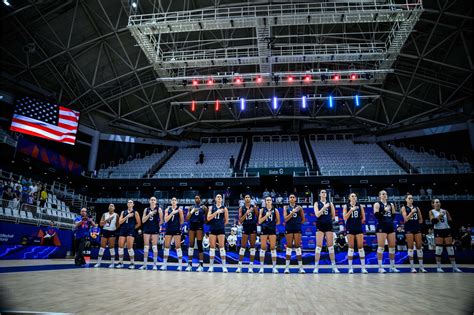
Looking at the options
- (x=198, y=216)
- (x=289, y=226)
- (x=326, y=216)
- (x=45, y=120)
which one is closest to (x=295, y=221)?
(x=289, y=226)

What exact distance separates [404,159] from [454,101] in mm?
6644

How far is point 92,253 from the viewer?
1348 centimetres

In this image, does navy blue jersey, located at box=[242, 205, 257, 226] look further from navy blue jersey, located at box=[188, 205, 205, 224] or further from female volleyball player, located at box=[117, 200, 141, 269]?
female volleyball player, located at box=[117, 200, 141, 269]

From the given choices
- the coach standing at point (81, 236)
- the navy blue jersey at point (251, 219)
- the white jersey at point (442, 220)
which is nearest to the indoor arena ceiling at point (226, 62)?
the white jersey at point (442, 220)

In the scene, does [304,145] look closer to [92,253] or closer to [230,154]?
[230,154]

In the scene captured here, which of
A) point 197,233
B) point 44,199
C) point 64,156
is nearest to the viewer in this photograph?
point 197,233

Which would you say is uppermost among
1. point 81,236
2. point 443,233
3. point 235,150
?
point 235,150

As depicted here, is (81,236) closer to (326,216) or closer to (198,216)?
(198,216)

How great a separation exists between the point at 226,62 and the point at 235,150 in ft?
55.7

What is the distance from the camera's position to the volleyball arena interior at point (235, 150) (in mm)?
8211

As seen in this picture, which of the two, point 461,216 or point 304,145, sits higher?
point 304,145

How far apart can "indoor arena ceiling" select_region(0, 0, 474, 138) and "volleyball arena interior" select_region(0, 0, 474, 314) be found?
168mm

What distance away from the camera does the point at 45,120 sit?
21.9m

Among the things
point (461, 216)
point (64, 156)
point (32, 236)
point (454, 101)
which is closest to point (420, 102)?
point (454, 101)
